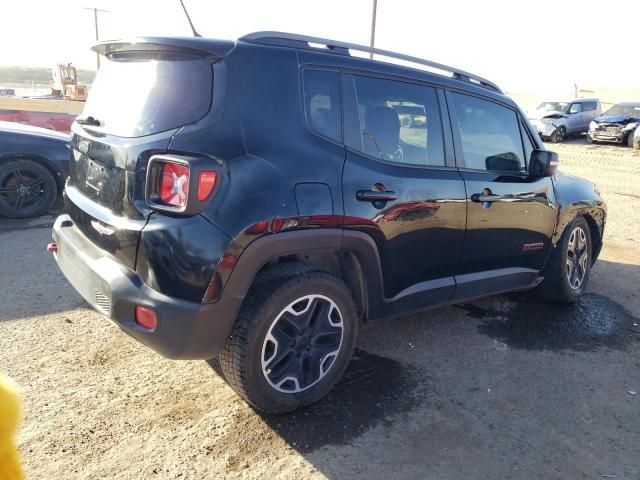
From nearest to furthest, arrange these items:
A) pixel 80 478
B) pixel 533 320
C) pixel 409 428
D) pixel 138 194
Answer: pixel 80 478, pixel 138 194, pixel 409 428, pixel 533 320

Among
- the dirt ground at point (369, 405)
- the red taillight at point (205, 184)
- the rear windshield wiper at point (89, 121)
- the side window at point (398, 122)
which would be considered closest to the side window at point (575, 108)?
the dirt ground at point (369, 405)

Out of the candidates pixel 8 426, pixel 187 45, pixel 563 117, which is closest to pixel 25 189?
pixel 187 45

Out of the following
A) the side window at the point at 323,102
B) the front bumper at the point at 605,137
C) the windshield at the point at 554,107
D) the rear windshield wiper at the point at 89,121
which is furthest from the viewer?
the windshield at the point at 554,107

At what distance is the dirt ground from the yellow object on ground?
1522 mm

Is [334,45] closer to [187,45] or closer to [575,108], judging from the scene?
[187,45]

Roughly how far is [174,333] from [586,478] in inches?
81.9

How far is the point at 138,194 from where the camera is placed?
255 centimetres

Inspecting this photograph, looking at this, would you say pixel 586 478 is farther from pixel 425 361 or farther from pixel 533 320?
pixel 533 320

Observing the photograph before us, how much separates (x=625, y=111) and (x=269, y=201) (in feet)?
73.8

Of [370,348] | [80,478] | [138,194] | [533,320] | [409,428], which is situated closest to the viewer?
[80,478]

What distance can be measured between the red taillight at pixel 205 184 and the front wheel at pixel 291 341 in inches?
22.3

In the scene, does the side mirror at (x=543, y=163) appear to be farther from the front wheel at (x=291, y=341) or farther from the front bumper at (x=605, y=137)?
the front bumper at (x=605, y=137)

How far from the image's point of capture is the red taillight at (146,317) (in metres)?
2.48

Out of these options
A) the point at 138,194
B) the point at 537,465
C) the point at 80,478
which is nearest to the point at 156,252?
the point at 138,194
